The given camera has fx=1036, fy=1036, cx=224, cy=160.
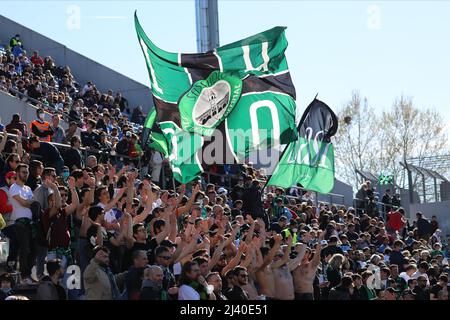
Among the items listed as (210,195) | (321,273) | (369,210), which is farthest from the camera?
(369,210)

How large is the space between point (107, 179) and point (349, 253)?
5.90m

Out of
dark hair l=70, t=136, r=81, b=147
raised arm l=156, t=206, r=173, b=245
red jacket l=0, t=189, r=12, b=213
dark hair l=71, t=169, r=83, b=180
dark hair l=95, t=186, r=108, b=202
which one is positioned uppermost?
dark hair l=70, t=136, r=81, b=147

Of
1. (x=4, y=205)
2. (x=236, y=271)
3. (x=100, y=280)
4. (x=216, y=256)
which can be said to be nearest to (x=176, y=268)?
(x=216, y=256)

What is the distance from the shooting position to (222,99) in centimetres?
1917

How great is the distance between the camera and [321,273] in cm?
1834

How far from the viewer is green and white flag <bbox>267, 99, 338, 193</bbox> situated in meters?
21.0

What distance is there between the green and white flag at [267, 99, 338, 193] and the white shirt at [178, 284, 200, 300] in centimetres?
876

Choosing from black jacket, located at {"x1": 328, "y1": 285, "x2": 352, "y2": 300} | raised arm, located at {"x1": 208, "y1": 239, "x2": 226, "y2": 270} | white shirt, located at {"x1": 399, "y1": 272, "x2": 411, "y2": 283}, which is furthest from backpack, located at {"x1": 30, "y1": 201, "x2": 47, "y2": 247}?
white shirt, located at {"x1": 399, "y1": 272, "x2": 411, "y2": 283}

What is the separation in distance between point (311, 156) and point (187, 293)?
1077cm

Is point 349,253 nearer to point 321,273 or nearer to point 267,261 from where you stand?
point 321,273

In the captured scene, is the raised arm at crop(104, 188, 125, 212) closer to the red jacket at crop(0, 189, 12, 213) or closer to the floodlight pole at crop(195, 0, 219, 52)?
the red jacket at crop(0, 189, 12, 213)

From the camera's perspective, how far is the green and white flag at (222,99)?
60.7 feet
